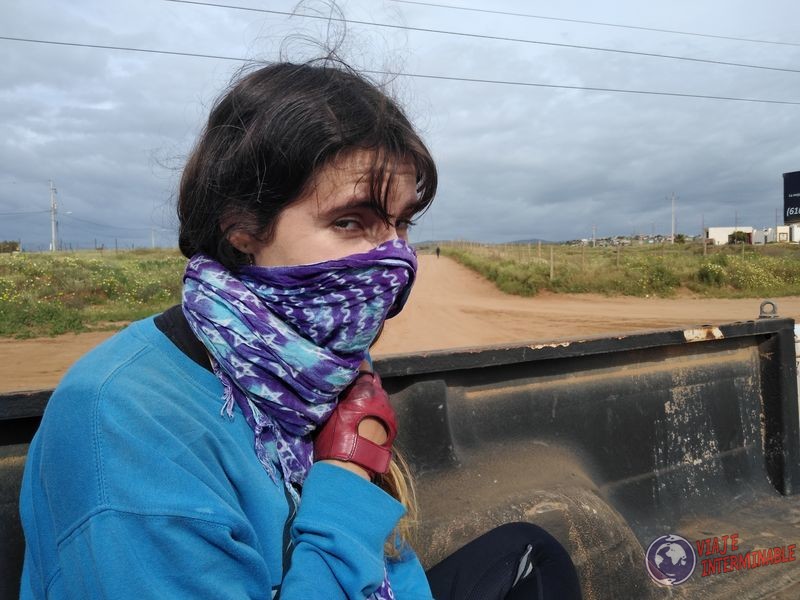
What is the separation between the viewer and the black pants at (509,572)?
1.56 meters

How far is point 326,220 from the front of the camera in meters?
1.20

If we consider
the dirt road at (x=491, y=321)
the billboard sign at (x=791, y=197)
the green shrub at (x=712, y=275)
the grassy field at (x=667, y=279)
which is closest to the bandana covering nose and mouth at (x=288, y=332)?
the dirt road at (x=491, y=321)

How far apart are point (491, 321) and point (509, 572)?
14.1 meters

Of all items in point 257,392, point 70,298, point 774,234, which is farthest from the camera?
point 774,234

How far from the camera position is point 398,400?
212 cm

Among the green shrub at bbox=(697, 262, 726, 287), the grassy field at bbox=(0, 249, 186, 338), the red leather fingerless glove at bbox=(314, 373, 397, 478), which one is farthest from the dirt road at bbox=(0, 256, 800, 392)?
the red leather fingerless glove at bbox=(314, 373, 397, 478)

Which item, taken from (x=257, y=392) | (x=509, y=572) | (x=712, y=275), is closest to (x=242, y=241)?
(x=257, y=392)

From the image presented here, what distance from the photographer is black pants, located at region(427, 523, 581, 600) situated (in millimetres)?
1559

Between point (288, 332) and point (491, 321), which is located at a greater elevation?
point (288, 332)

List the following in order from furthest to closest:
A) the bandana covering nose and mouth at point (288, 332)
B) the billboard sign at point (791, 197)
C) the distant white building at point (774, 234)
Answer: the distant white building at point (774, 234) → the billboard sign at point (791, 197) → the bandana covering nose and mouth at point (288, 332)

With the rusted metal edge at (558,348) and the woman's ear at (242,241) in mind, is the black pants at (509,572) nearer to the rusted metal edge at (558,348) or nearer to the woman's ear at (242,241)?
the rusted metal edge at (558,348)

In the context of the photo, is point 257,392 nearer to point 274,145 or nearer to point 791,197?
point 274,145

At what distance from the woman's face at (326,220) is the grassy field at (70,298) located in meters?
12.7

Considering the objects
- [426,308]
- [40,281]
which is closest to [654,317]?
[426,308]
